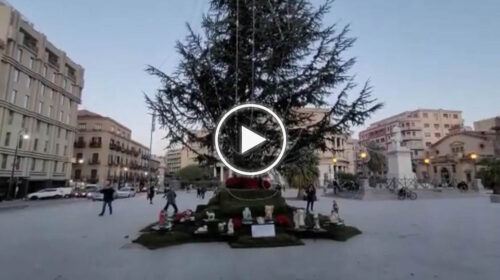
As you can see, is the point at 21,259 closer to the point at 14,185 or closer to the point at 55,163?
the point at 14,185

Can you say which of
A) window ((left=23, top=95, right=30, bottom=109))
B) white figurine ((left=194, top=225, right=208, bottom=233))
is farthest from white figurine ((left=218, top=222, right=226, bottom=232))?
window ((left=23, top=95, right=30, bottom=109))

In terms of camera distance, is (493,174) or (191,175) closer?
(493,174)

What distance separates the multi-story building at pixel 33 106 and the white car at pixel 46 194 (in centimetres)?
215

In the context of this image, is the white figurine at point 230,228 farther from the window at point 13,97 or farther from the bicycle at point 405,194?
the window at point 13,97

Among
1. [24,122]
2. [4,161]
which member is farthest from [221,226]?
[24,122]

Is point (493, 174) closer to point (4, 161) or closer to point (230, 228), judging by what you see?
point (230, 228)

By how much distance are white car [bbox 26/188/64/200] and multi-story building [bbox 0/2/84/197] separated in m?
2.15

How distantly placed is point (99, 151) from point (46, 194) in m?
26.3

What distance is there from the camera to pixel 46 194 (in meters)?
Result: 32.5

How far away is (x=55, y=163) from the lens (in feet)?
133

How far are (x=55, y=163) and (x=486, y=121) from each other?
81701 millimetres

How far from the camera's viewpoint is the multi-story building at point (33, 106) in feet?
104

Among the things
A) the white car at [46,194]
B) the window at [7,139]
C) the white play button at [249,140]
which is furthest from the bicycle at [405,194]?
the window at [7,139]

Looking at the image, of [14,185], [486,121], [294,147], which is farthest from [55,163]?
[486,121]
